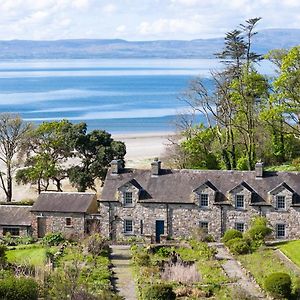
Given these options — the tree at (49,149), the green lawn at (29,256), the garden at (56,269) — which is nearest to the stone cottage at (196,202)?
the garden at (56,269)

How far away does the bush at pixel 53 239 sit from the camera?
156ft

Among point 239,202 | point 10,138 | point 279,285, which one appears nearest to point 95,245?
point 239,202

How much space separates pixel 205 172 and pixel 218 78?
50.3 ft

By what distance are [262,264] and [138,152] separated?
54.2m

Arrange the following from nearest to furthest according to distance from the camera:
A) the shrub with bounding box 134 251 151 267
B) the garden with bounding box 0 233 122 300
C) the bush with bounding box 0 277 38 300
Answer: the bush with bounding box 0 277 38 300 < the garden with bounding box 0 233 122 300 < the shrub with bounding box 134 251 151 267

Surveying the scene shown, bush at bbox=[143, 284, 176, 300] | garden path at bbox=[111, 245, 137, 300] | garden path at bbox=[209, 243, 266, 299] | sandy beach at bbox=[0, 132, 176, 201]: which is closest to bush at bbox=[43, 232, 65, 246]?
garden path at bbox=[111, 245, 137, 300]

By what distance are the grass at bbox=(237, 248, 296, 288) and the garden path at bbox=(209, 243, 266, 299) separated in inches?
15.6

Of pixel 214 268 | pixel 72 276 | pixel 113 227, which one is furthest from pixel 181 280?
A: pixel 113 227

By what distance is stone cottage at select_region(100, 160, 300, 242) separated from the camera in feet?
155

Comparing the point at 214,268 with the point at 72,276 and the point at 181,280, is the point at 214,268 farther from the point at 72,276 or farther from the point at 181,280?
the point at 72,276

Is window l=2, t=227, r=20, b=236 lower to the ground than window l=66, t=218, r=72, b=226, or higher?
lower

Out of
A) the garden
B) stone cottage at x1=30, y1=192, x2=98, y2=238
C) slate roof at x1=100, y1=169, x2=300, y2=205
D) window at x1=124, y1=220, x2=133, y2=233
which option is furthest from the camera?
stone cottage at x1=30, y1=192, x2=98, y2=238

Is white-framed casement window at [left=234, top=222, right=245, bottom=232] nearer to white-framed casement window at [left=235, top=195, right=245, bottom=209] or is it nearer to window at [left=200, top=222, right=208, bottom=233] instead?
white-framed casement window at [left=235, top=195, right=245, bottom=209]

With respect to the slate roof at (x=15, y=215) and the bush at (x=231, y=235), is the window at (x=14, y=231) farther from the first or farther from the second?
the bush at (x=231, y=235)
